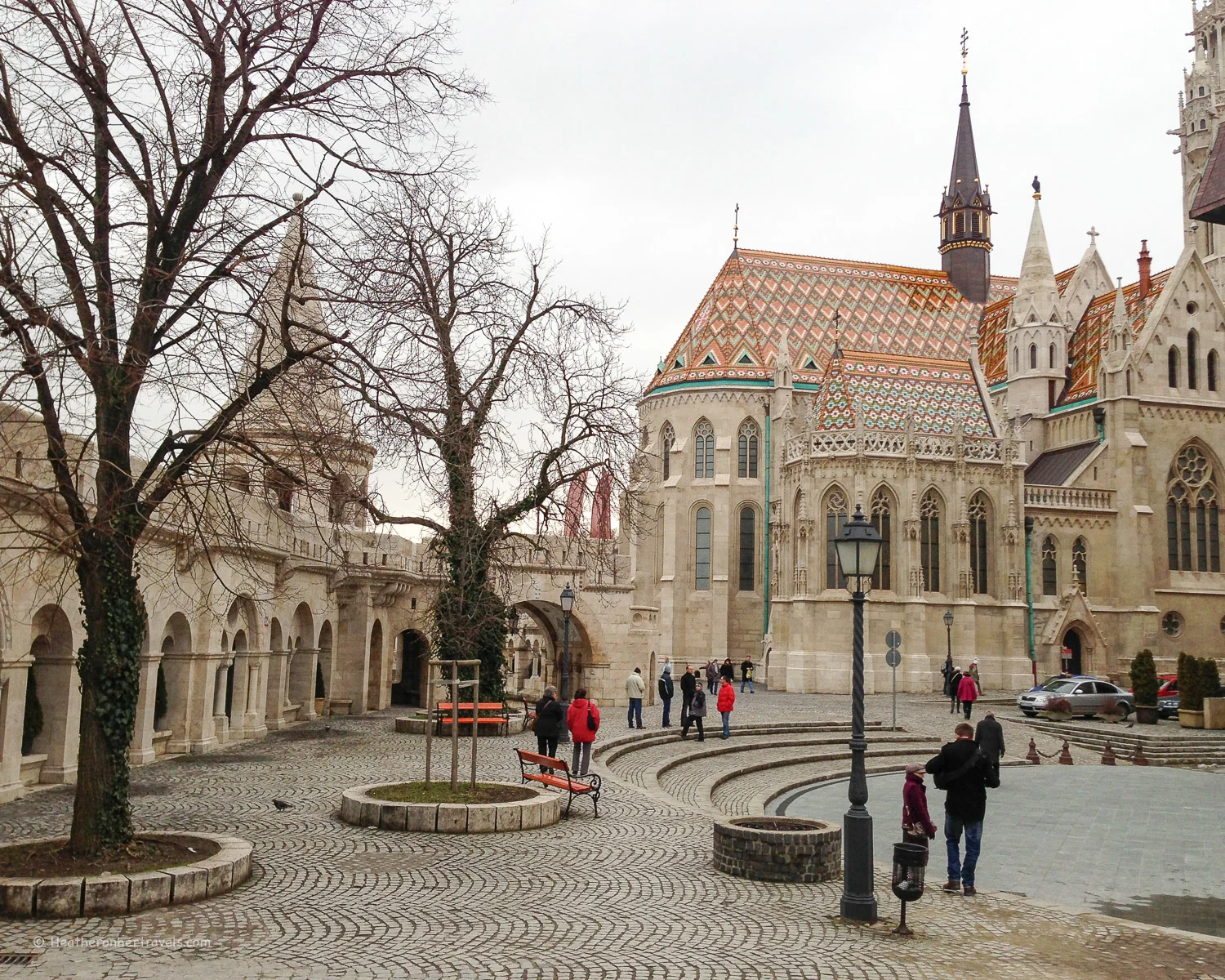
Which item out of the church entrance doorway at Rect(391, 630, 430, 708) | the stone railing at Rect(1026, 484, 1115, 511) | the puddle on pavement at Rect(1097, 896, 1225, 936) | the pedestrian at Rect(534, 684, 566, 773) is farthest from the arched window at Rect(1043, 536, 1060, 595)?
the puddle on pavement at Rect(1097, 896, 1225, 936)

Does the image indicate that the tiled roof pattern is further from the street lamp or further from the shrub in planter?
the shrub in planter

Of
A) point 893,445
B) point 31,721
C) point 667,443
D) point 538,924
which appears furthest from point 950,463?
point 538,924

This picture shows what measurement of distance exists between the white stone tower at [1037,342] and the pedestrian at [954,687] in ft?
50.3

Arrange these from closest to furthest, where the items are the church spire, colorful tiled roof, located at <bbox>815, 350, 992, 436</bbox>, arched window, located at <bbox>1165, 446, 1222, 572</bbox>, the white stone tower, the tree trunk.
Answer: the tree trunk → colorful tiled roof, located at <bbox>815, 350, 992, 436</bbox> → arched window, located at <bbox>1165, 446, 1222, 572</bbox> → the white stone tower → the church spire

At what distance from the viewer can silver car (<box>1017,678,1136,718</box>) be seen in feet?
101

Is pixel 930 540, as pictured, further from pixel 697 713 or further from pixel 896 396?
pixel 697 713

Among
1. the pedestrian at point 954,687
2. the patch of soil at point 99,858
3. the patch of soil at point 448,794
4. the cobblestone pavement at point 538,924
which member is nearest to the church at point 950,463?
the pedestrian at point 954,687

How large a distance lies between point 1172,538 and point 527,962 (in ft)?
142

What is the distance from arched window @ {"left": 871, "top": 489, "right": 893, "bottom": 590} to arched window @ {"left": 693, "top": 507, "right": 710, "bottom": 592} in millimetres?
9880

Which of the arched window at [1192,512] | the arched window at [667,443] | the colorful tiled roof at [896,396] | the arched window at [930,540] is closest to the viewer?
the arched window at [930,540]

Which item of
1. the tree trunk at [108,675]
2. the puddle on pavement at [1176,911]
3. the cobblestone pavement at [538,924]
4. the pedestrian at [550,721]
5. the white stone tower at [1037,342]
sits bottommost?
the puddle on pavement at [1176,911]

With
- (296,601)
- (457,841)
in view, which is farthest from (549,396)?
(457,841)

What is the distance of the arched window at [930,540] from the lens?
40.3 meters

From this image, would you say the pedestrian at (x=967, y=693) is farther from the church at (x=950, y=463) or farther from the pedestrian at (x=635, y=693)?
the pedestrian at (x=635, y=693)
